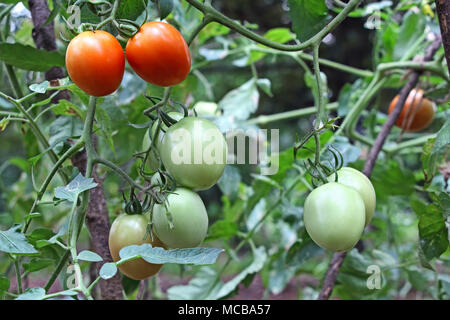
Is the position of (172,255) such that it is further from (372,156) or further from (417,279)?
(417,279)

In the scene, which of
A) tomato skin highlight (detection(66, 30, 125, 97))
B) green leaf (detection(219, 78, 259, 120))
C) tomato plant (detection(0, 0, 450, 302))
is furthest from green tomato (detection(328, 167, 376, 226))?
green leaf (detection(219, 78, 259, 120))

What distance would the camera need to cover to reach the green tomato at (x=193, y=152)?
1.27 feet

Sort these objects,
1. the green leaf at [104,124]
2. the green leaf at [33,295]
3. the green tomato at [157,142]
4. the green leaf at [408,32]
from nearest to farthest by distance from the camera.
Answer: the green leaf at [33,295], the green tomato at [157,142], the green leaf at [104,124], the green leaf at [408,32]

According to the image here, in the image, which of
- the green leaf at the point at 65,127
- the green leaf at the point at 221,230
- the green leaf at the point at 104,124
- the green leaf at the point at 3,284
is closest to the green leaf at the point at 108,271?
the green leaf at the point at 3,284

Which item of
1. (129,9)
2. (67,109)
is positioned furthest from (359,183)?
(67,109)

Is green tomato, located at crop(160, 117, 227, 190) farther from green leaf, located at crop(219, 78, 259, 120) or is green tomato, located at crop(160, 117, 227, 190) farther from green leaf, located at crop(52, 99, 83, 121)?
green leaf, located at crop(219, 78, 259, 120)

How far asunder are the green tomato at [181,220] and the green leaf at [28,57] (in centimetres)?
27

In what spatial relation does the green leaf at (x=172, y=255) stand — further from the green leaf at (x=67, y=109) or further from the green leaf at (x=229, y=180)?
the green leaf at (x=229, y=180)

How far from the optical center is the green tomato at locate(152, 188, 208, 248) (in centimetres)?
39

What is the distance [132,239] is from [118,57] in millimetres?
160

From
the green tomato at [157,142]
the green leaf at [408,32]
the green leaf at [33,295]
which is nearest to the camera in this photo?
the green leaf at [33,295]
